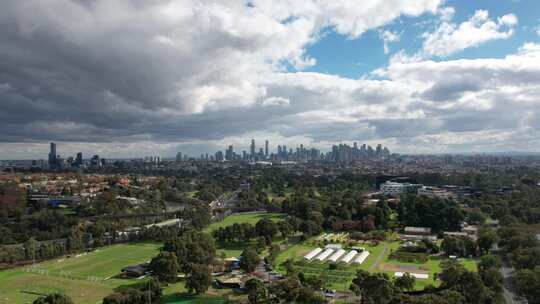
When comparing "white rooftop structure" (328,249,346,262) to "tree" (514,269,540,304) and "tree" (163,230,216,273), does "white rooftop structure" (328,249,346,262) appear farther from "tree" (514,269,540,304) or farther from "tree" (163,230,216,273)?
"tree" (514,269,540,304)

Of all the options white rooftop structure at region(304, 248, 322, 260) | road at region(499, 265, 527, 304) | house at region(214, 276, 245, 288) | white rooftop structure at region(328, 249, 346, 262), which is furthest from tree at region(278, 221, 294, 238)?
road at region(499, 265, 527, 304)

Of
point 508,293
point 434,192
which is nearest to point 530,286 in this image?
point 508,293

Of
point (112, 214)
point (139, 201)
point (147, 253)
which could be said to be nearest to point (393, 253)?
point (147, 253)

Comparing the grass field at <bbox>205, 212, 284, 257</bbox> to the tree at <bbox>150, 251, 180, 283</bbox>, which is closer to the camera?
the tree at <bbox>150, 251, 180, 283</bbox>

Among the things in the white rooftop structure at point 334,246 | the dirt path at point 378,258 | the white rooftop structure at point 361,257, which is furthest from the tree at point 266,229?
the dirt path at point 378,258

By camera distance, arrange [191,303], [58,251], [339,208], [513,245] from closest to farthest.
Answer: [191,303] < [513,245] < [58,251] < [339,208]

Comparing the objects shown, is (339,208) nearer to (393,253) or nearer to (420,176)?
(393,253)

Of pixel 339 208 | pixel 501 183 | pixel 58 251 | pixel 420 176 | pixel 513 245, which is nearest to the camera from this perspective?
pixel 513 245
